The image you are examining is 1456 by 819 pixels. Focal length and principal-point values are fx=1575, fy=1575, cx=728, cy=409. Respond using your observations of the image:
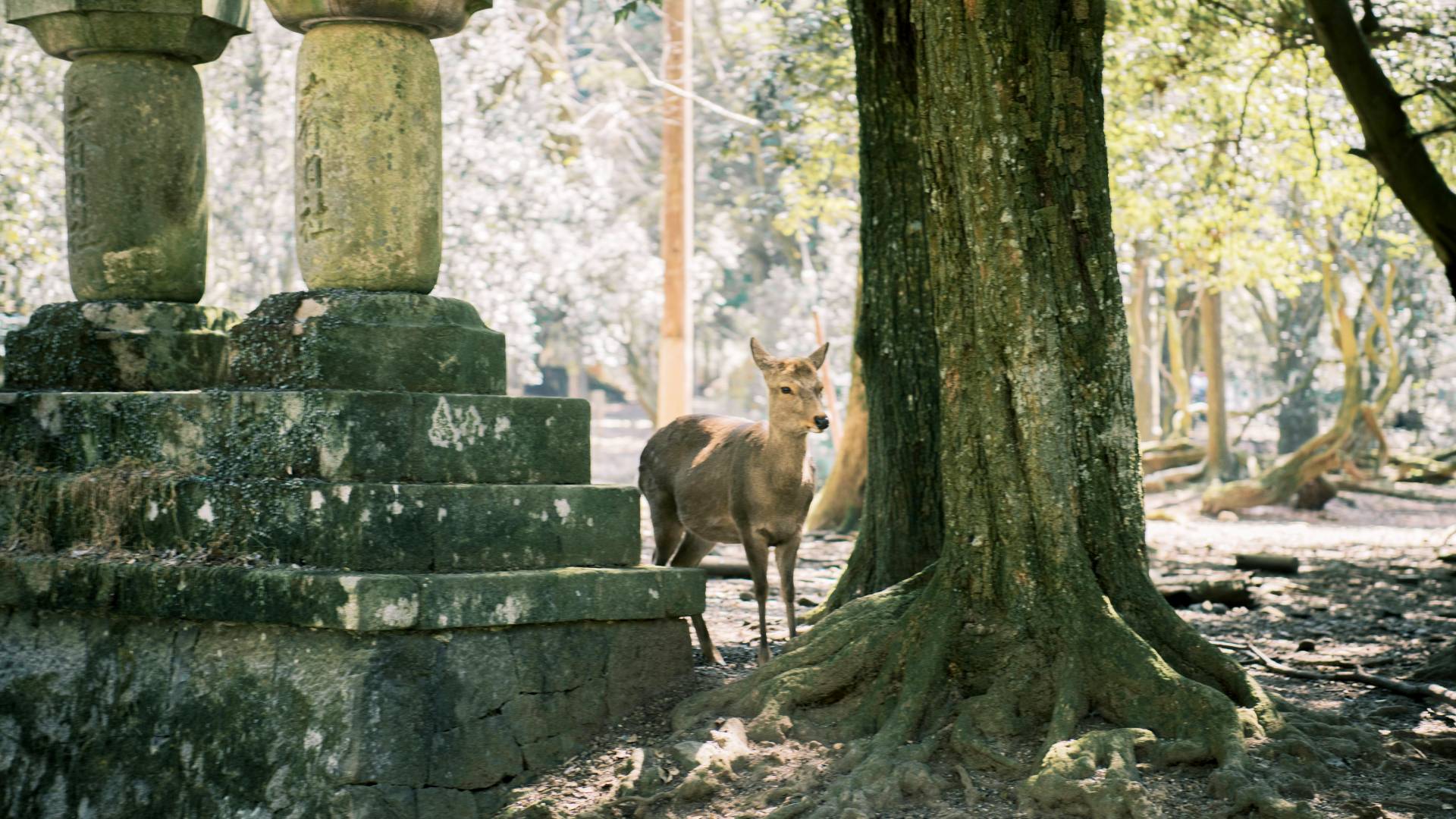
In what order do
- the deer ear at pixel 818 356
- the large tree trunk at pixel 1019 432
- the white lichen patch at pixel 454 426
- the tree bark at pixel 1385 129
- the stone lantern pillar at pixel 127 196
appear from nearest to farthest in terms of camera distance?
the large tree trunk at pixel 1019 432 → the white lichen patch at pixel 454 426 → the stone lantern pillar at pixel 127 196 → the deer ear at pixel 818 356 → the tree bark at pixel 1385 129

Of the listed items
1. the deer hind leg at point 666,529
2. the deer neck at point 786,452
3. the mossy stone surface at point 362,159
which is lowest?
the deer hind leg at point 666,529

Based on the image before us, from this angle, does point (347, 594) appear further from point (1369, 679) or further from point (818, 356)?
point (1369, 679)

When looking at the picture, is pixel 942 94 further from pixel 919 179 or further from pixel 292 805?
pixel 292 805

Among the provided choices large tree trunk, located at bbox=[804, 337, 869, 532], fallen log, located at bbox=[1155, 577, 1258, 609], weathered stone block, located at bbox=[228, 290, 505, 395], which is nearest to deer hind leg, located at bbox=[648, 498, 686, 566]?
weathered stone block, located at bbox=[228, 290, 505, 395]

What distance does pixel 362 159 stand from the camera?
705cm

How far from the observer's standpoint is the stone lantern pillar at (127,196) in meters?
7.98

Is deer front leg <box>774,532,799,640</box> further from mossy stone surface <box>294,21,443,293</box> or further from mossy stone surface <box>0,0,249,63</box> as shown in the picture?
mossy stone surface <box>0,0,249,63</box>

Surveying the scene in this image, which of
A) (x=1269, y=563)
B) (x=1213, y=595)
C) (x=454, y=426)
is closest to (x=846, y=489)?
(x=1269, y=563)

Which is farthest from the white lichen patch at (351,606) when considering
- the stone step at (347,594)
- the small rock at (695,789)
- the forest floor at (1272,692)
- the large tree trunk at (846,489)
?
the large tree trunk at (846,489)

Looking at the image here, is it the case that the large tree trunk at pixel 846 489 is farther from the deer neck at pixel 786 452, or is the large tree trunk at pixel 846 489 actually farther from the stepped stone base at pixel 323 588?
the stepped stone base at pixel 323 588

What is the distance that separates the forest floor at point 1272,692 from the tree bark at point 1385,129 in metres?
2.43

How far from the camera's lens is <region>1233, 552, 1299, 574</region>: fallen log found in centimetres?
1324

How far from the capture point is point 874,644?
6.86 meters

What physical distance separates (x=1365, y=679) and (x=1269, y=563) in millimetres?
5822
